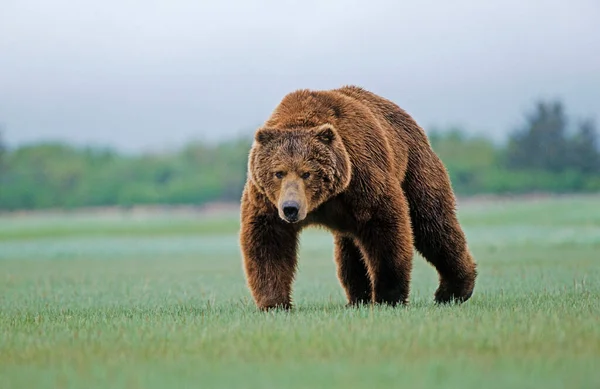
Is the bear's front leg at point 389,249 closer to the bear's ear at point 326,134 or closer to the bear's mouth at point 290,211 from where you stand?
the bear's ear at point 326,134

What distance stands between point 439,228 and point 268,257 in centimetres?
187

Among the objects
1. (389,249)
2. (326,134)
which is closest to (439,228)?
(389,249)

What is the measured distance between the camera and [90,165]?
5772 cm

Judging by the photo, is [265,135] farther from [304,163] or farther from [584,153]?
[584,153]

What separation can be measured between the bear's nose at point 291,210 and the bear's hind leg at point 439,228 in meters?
1.99

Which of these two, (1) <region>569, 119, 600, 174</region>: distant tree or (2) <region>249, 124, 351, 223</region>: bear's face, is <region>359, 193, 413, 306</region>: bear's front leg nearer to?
(2) <region>249, 124, 351, 223</region>: bear's face

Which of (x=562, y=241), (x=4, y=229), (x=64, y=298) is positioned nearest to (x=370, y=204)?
(x=64, y=298)

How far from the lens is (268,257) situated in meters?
7.84

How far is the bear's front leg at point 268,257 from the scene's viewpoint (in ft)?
25.6

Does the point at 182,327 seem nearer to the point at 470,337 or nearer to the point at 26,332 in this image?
the point at 26,332

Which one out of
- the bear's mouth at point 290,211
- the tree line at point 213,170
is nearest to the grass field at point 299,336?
the bear's mouth at point 290,211

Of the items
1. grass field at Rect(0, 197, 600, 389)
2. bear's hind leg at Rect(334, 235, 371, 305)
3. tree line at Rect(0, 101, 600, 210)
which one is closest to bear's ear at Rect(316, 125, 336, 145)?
grass field at Rect(0, 197, 600, 389)

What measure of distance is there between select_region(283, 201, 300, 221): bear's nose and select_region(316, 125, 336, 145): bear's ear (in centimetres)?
63

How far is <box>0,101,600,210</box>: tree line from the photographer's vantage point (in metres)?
48.5
